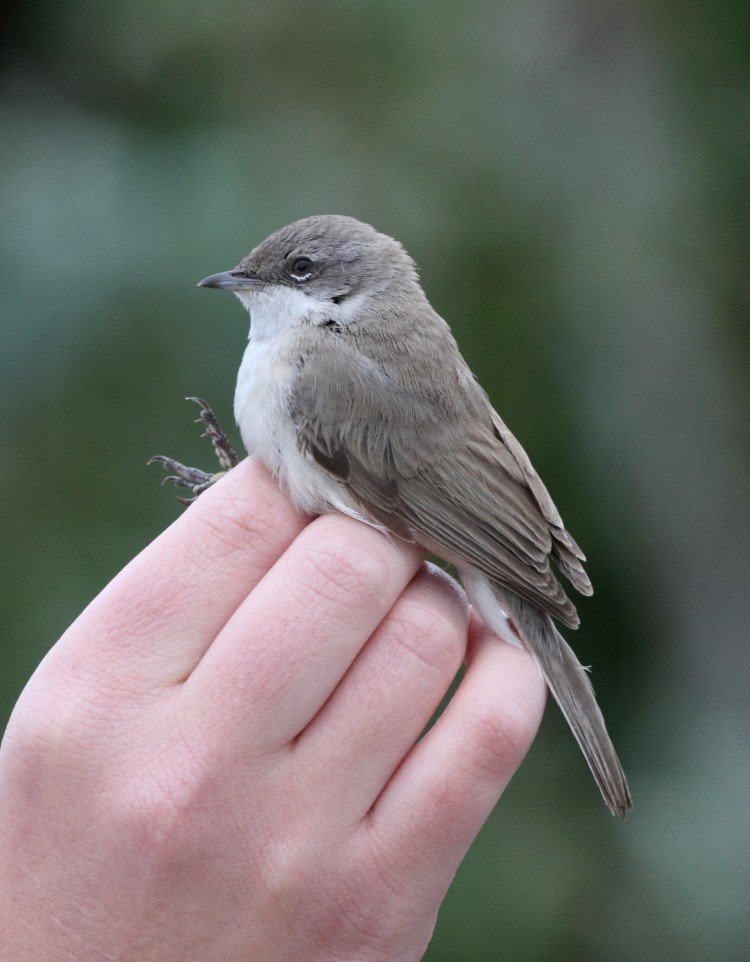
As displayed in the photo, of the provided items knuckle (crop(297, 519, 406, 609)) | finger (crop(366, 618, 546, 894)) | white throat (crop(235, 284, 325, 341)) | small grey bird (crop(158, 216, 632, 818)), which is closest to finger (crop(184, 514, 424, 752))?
knuckle (crop(297, 519, 406, 609))

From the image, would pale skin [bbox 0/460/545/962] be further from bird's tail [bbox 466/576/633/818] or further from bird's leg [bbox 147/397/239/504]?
bird's leg [bbox 147/397/239/504]

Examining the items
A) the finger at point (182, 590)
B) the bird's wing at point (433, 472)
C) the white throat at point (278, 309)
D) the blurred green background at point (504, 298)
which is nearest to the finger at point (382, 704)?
the finger at point (182, 590)

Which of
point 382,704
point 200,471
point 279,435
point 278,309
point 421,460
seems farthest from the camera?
point 200,471

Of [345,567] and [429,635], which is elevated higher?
[345,567]

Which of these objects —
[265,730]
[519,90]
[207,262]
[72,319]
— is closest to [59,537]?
[72,319]

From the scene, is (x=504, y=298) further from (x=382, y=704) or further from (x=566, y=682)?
(x=382, y=704)

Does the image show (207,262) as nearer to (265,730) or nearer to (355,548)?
(355,548)

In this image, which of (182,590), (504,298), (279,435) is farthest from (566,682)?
(504,298)
